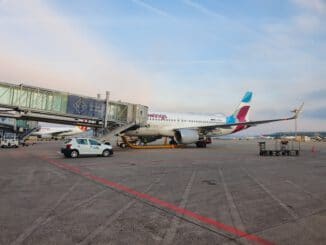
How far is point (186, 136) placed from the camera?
30.7 m

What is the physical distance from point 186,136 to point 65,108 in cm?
1315

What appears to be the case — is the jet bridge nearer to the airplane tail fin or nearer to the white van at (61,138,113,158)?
the white van at (61,138,113,158)

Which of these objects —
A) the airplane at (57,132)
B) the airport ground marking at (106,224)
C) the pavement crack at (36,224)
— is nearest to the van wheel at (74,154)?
the pavement crack at (36,224)

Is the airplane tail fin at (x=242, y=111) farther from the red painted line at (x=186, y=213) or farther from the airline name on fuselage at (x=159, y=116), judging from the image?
the red painted line at (x=186, y=213)

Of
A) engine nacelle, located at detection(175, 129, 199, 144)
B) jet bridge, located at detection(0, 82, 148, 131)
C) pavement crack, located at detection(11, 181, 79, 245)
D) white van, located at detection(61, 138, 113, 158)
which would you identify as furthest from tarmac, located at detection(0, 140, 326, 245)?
engine nacelle, located at detection(175, 129, 199, 144)

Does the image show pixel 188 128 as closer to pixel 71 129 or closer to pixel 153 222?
pixel 153 222

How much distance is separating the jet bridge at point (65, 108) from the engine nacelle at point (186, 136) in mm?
4372

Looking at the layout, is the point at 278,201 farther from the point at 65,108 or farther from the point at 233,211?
the point at 65,108

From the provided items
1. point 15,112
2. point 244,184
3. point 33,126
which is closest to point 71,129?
point 33,126

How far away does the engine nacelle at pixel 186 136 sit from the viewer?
1206 inches

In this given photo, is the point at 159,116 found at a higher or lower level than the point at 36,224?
higher

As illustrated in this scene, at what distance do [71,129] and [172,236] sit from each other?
2921 inches

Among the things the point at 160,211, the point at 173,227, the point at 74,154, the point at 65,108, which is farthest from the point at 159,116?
the point at 173,227

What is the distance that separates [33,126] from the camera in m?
54.6
